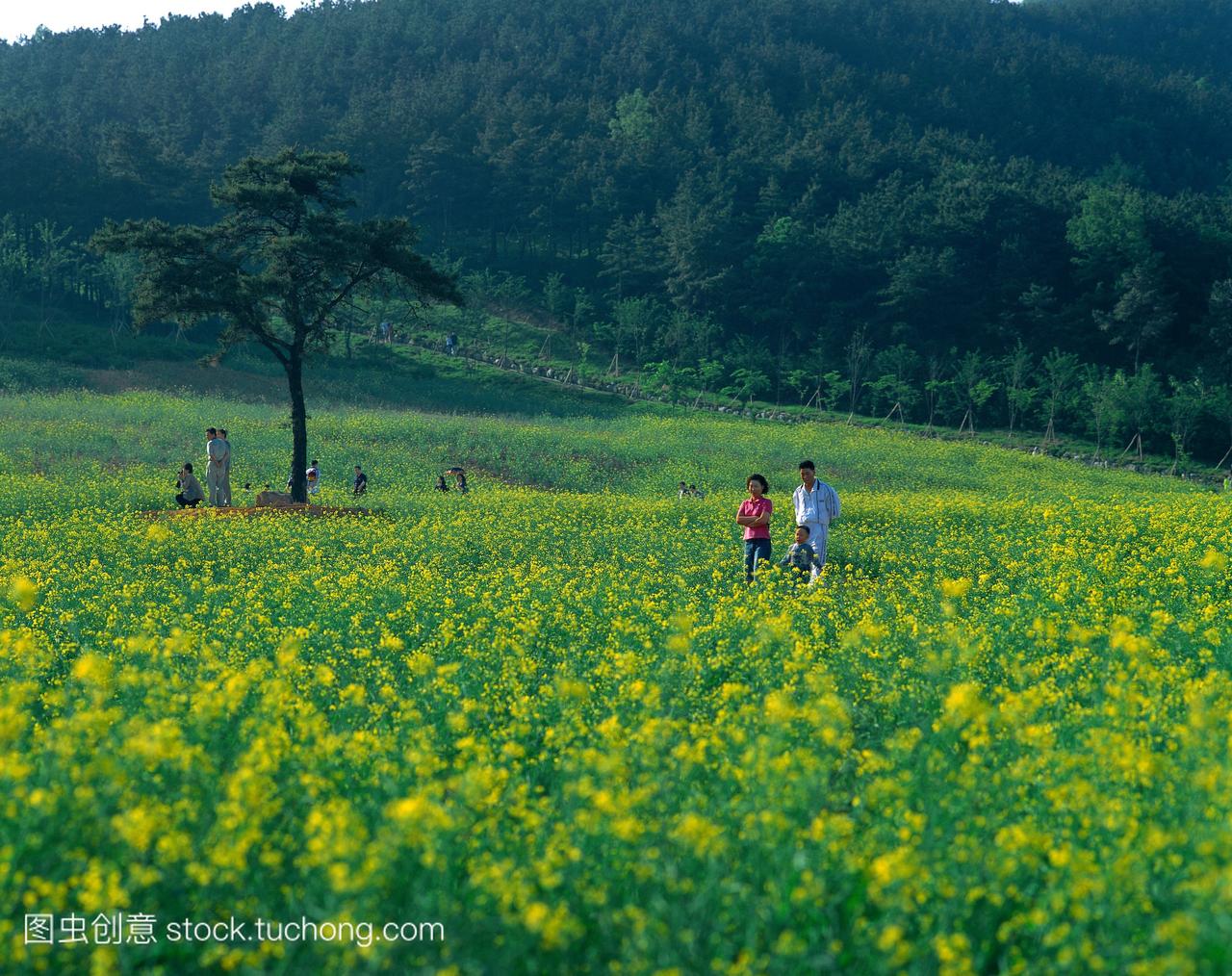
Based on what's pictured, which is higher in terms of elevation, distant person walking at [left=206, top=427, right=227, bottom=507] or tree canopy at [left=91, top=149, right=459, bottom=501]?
tree canopy at [left=91, top=149, right=459, bottom=501]

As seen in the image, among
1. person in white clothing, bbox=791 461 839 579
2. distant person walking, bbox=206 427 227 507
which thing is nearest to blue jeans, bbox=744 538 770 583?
person in white clothing, bbox=791 461 839 579

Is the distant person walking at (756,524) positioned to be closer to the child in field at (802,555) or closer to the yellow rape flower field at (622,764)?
the child in field at (802,555)

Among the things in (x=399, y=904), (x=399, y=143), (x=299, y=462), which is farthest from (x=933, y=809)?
(x=399, y=143)

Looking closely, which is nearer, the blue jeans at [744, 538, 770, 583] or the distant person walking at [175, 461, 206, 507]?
the blue jeans at [744, 538, 770, 583]

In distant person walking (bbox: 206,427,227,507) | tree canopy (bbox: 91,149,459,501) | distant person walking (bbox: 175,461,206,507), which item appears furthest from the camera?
tree canopy (bbox: 91,149,459,501)

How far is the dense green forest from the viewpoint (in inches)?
2699

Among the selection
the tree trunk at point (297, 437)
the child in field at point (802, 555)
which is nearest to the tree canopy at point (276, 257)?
the tree trunk at point (297, 437)

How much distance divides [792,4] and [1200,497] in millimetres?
159013

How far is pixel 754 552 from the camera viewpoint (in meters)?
14.4

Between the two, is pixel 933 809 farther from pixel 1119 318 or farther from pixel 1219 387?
pixel 1119 318

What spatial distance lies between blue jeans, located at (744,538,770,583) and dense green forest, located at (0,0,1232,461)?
4699 centimetres

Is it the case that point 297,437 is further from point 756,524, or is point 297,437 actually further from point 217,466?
point 756,524

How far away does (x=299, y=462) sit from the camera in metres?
25.2

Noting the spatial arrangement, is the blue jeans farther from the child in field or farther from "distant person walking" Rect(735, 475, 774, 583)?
the child in field
